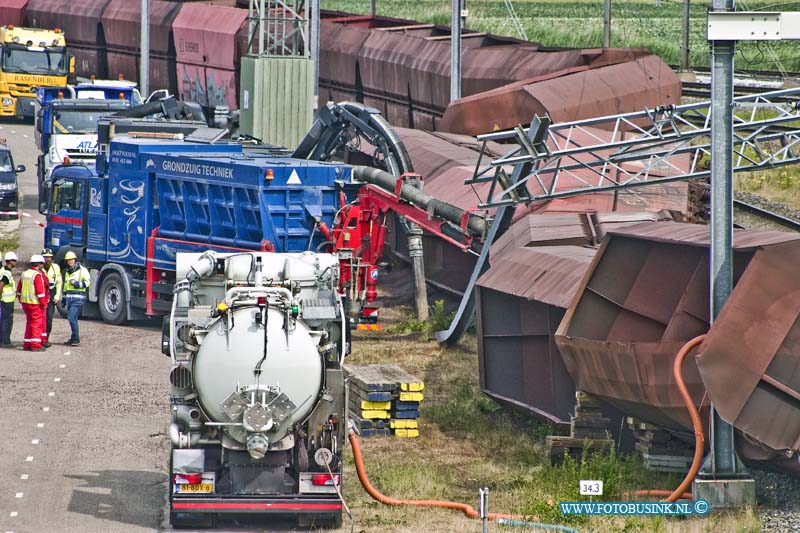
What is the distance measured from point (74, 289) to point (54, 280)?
429 millimetres

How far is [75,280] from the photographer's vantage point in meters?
24.9

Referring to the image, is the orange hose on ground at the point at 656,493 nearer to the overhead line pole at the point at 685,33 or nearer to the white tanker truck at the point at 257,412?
the white tanker truck at the point at 257,412

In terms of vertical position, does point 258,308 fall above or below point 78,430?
above

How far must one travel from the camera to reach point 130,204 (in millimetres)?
26469

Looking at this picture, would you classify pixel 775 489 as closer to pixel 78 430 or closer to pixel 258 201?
pixel 78 430

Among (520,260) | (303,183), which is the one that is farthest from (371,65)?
(520,260)

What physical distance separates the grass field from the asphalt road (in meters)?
37.2

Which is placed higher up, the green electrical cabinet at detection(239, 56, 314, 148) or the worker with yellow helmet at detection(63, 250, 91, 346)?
the green electrical cabinet at detection(239, 56, 314, 148)

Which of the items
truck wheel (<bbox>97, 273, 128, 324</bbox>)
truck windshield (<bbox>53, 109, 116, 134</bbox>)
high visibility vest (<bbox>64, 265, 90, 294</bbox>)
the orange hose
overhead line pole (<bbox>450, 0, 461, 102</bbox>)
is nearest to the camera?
the orange hose

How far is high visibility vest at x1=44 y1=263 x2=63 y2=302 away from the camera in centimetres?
2445

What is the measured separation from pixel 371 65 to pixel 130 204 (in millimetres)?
20125

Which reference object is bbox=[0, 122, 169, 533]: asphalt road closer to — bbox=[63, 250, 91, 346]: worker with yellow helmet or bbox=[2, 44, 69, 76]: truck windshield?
bbox=[63, 250, 91, 346]: worker with yellow helmet

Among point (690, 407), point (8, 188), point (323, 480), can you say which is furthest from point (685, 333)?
point (8, 188)

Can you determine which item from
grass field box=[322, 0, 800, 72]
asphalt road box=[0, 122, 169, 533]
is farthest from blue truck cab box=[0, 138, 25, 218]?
grass field box=[322, 0, 800, 72]
